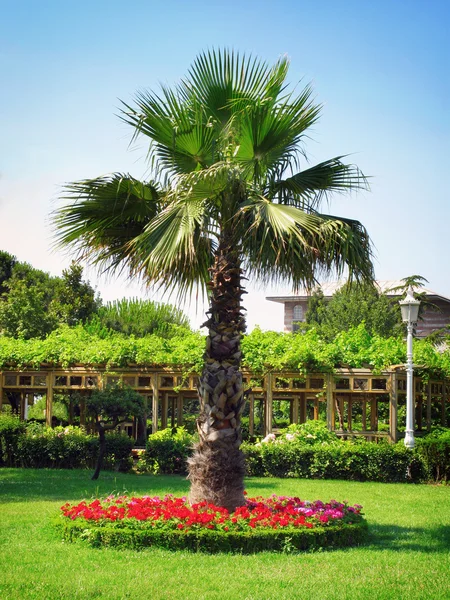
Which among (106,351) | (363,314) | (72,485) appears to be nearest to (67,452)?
(106,351)

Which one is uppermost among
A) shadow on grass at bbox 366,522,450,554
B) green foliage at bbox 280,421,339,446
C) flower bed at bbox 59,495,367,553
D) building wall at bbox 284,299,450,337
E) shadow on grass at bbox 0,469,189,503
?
building wall at bbox 284,299,450,337

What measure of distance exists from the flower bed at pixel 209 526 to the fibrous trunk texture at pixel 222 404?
262mm

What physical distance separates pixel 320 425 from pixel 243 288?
9.00 metres

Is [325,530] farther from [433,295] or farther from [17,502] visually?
[433,295]

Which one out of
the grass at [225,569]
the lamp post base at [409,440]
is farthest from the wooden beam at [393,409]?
the grass at [225,569]

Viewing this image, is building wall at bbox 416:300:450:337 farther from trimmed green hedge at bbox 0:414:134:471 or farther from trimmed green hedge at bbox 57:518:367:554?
trimmed green hedge at bbox 57:518:367:554

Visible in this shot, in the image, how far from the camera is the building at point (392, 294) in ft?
160

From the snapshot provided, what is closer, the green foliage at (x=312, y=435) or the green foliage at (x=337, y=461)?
the green foliage at (x=337, y=461)

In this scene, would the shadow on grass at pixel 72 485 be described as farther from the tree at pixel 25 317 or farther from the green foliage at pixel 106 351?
the tree at pixel 25 317

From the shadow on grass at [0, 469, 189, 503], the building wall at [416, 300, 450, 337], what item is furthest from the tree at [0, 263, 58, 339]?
the building wall at [416, 300, 450, 337]

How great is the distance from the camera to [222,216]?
9.64 m

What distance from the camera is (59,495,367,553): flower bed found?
8.45m

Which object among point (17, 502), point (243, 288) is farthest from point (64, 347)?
point (243, 288)

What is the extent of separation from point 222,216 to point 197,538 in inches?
150
